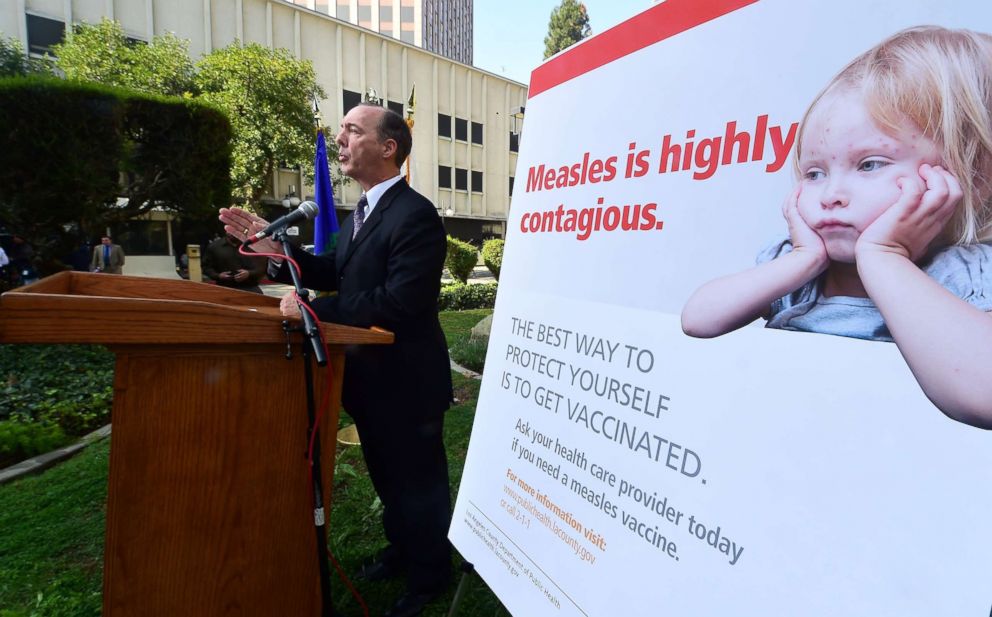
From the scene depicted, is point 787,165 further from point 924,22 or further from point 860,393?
point 860,393

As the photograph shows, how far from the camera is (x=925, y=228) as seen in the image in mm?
752

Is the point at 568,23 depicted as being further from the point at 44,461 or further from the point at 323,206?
the point at 44,461

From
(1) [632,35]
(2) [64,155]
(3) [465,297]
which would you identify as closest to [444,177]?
(3) [465,297]

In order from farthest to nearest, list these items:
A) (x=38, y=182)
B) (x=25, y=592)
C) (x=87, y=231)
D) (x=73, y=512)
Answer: (x=87, y=231)
(x=38, y=182)
(x=73, y=512)
(x=25, y=592)

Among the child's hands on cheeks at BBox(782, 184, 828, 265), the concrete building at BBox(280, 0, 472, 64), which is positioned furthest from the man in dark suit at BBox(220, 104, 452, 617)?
the concrete building at BBox(280, 0, 472, 64)

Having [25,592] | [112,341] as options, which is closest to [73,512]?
[25,592]

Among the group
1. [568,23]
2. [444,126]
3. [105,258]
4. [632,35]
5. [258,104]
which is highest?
[568,23]

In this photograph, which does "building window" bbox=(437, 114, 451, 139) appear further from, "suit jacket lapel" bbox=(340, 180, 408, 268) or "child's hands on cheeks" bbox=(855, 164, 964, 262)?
"child's hands on cheeks" bbox=(855, 164, 964, 262)

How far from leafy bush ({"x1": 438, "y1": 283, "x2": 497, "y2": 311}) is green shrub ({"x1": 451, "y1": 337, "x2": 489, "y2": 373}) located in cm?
475

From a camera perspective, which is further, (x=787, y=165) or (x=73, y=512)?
(x=73, y=512)

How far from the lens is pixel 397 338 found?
212 centimetres

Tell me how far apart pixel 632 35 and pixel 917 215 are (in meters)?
0.77

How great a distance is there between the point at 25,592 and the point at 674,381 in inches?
120

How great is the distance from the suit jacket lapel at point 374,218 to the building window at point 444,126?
1143 inches
